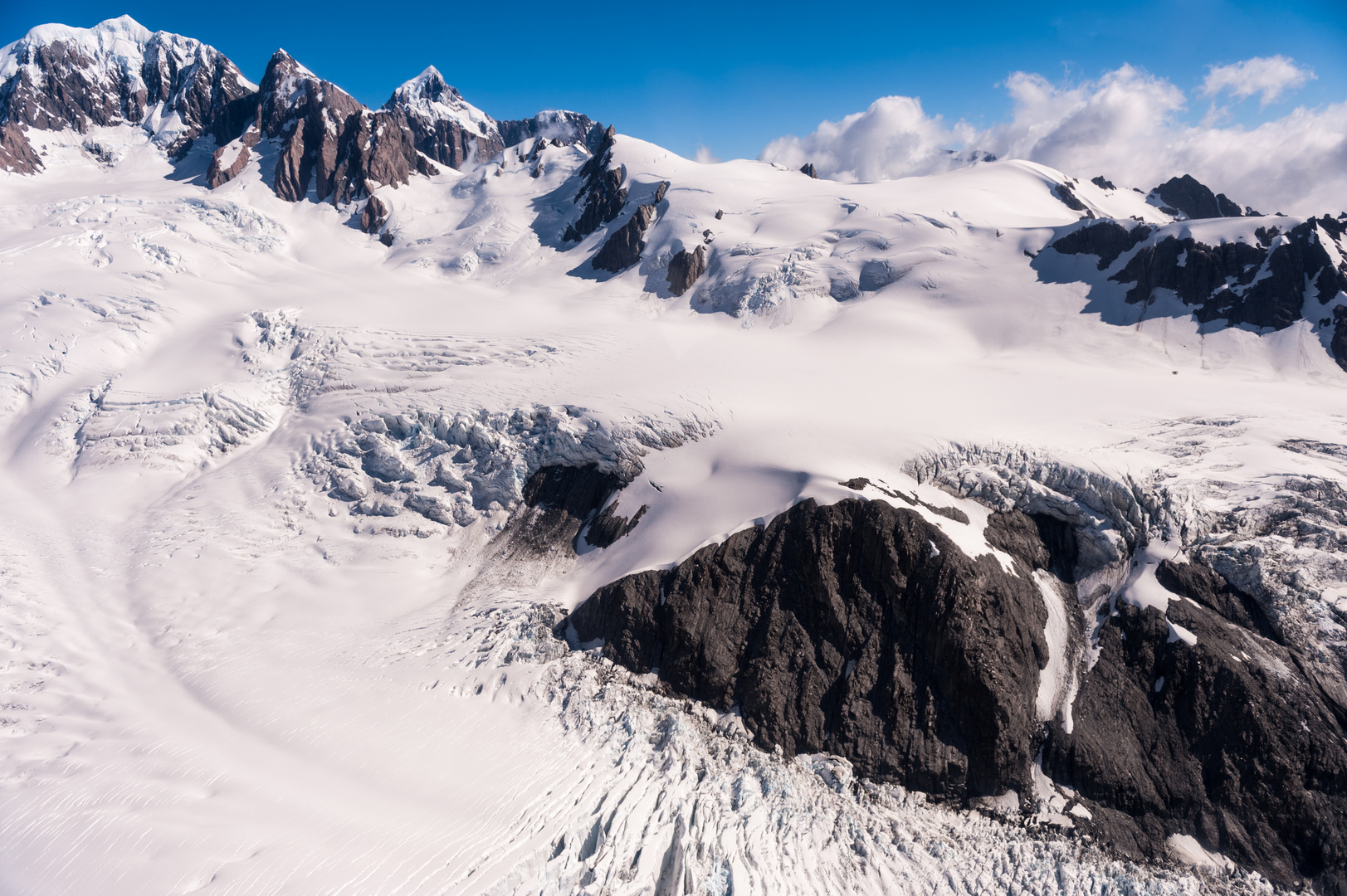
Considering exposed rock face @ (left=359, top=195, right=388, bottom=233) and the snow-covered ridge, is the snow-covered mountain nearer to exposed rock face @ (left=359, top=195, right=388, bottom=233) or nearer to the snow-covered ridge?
exposed rock face @ (left=359, top=195, right=388, bottom=233)

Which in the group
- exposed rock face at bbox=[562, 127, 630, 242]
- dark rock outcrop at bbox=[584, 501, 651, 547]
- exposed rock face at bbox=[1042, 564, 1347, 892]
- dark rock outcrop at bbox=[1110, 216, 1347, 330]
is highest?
exposed rock face at bbox=[562, 127, 630, 242]

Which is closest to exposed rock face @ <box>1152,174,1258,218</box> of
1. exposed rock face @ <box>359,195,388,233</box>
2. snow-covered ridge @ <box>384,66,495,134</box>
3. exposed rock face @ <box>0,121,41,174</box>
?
exposed rock face @ <box>359,195,388,233</box>

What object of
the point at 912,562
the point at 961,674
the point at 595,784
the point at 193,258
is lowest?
the point at 595,784

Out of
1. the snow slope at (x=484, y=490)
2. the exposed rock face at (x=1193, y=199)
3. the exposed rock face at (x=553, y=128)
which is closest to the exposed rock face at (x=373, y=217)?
the snow slope at (x=484, y=490)

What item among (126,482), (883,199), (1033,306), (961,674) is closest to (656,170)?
(883,199)

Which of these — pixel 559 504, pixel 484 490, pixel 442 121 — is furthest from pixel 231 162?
pixel 559 504

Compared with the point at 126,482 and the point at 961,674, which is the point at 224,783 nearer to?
the point at 961,674
